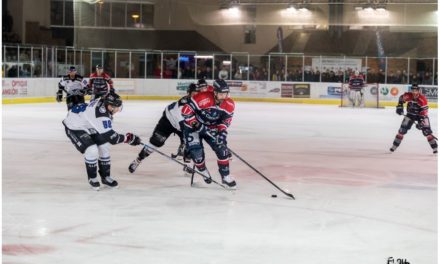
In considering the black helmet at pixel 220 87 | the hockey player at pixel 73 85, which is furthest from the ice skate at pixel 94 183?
the hockey player at pixel 73 85

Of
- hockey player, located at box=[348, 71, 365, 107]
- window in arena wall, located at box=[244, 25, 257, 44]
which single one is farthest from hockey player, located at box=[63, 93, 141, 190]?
window in arena wall, located at box=[244, 25, 257, 44]

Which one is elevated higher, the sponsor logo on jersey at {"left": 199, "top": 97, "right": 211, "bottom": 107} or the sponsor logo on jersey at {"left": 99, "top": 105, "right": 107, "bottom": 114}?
the sponsor logo on jersey at {"left": 199, "top": 97, "right": 211, "bottom": 107}

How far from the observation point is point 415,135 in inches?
538

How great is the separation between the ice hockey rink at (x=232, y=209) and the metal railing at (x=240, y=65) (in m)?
13.9

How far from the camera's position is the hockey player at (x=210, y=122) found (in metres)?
6.84

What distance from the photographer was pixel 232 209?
19.9 feet

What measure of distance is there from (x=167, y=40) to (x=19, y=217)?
24.7 meters

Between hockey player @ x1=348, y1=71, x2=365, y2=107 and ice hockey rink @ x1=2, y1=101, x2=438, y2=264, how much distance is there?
39.3ft

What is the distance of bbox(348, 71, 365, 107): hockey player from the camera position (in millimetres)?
23375

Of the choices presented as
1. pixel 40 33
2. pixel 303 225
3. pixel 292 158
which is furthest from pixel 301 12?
pixel 303 225

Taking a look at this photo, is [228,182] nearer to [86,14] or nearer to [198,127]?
[198,127]

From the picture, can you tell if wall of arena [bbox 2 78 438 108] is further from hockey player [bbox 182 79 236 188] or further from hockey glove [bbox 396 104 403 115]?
hockey player [bbox 182 79 236 188]

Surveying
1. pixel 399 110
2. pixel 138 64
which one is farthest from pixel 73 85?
pixel 138 64

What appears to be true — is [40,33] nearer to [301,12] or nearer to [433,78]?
[301,12]
